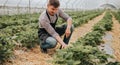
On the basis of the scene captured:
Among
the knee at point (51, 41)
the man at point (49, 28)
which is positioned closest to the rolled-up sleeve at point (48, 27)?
the man at point (49, 28)

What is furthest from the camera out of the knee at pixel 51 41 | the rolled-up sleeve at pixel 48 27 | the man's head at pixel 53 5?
the knee at pixel 51 41

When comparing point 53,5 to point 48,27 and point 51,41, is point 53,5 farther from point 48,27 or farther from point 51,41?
point 51,41

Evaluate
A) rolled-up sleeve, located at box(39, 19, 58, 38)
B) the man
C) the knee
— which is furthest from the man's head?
the knee

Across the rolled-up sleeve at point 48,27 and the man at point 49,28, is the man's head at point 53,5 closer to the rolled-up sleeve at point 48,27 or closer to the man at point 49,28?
→ the man at point 49,28

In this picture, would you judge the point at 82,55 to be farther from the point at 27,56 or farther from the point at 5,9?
the point at 5,9

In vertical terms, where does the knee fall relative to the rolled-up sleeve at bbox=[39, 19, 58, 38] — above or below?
below

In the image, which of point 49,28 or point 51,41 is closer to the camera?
point 49,28

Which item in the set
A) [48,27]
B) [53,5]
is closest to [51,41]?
[48,27]

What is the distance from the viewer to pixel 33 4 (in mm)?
32156

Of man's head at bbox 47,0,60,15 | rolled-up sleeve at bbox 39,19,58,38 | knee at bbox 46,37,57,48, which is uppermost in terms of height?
man's head at bbox 47,0,60,15

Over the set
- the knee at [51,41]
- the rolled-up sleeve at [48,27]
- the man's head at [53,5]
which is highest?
the man's head at [53,5]

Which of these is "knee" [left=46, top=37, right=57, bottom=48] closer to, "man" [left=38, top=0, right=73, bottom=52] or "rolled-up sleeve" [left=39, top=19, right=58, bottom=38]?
"man" [left=38, top=0, right=73, bottom=52]

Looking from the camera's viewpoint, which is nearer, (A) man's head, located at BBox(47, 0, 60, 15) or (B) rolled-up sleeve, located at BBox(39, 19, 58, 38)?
(A) man's head, located at BBox(47, 0, 60, 15)

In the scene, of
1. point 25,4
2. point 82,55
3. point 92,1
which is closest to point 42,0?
point 25,4
